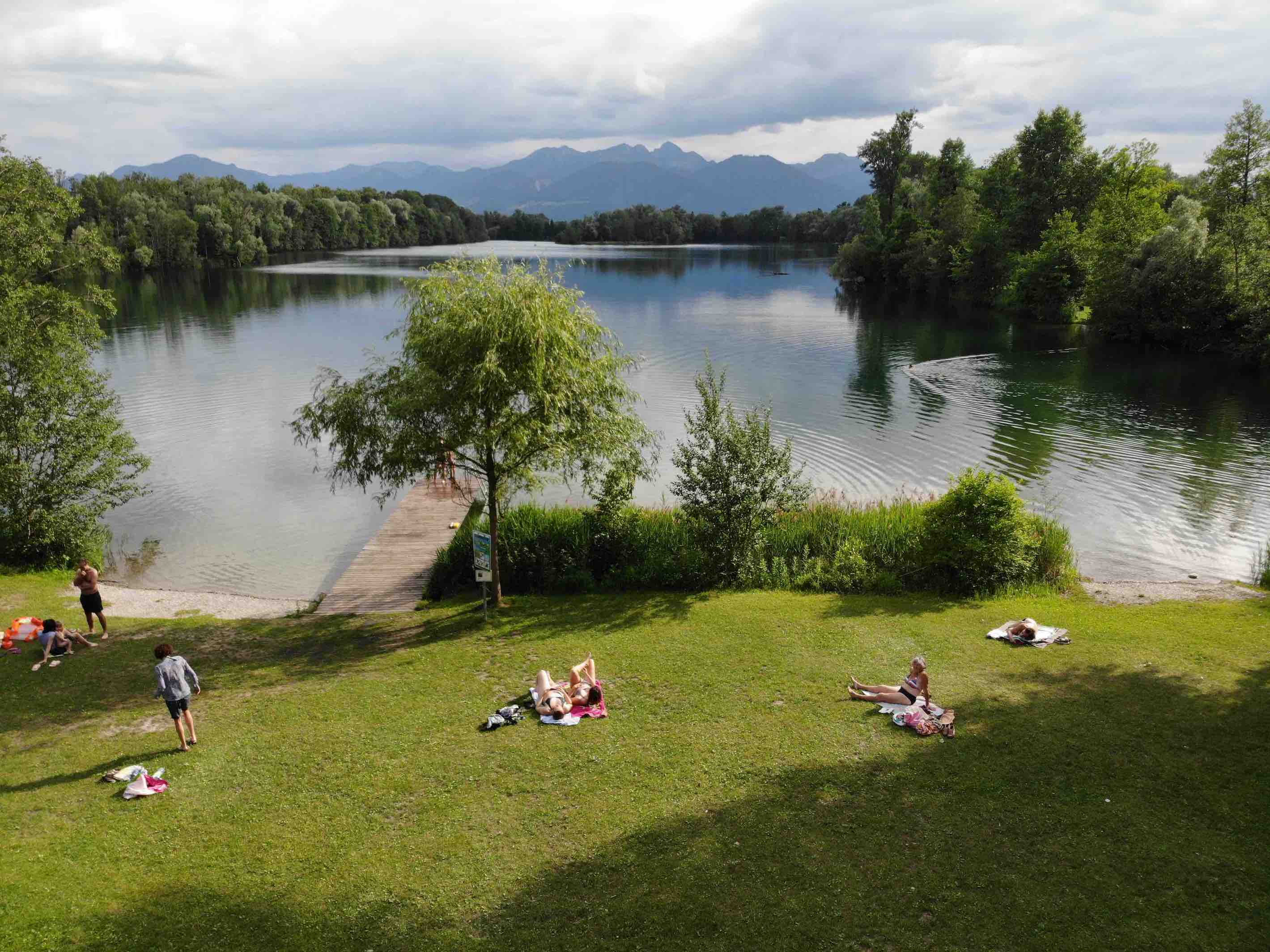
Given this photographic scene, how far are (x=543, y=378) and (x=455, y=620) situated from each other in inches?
246

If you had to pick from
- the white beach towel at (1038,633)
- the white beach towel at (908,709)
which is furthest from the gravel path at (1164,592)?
the white beach towel at (908,709)

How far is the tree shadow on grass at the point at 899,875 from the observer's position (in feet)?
27.3

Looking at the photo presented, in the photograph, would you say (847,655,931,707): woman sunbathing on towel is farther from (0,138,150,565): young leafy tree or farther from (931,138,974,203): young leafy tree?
(931,138,974,203): young leafy tree

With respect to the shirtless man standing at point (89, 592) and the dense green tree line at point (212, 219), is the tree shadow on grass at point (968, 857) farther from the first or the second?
the dense green tree line at point (212, 219)

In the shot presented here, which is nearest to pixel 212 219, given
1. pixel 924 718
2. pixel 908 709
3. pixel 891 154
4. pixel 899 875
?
pixel 891 154

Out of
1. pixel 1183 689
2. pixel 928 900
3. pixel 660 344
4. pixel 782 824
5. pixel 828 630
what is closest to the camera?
pixel 928 900

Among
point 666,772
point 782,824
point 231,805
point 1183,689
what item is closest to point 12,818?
point 231,805

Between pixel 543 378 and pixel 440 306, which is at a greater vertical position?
pixel 440 306

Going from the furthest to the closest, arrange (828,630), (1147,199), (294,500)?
(1147,199)
(294,500)
(828,630)

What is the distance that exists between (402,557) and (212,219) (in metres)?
131

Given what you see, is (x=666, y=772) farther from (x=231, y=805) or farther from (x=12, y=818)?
(x=12, y=818)

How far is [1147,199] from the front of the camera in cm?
6819

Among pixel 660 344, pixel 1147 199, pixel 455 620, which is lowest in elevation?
pixel 455 620

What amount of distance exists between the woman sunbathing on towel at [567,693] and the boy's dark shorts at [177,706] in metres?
5.54
